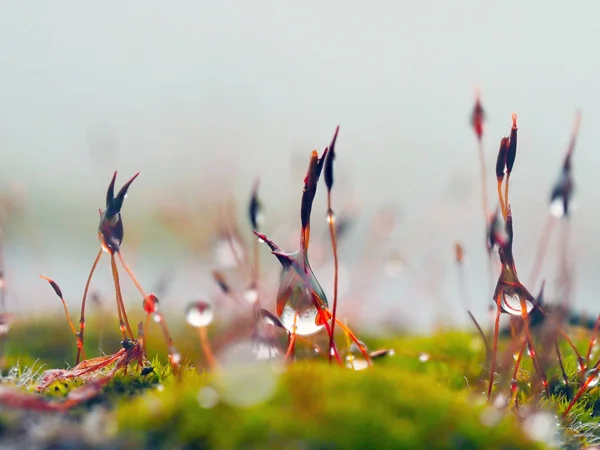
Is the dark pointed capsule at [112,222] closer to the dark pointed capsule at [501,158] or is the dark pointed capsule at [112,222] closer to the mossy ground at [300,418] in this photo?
the mossy ground at [300,418]

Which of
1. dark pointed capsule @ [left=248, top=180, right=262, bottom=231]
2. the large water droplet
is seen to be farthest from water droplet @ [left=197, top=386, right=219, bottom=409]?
dark pointed capsule @ [left=248, top=180, right=262, bottom=231]

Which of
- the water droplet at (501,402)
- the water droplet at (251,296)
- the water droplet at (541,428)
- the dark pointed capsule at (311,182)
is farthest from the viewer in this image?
the water droplet at (251,296)

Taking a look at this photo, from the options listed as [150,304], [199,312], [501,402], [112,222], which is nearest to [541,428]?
[501,402]

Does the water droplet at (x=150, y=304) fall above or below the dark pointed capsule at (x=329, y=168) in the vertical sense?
below

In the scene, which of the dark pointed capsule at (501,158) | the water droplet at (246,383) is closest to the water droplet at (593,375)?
the dark pointed capsule at (501,158)

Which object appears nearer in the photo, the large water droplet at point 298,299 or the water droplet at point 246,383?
the water droplet at point 246,383

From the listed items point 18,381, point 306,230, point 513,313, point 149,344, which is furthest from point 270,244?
point 149,344

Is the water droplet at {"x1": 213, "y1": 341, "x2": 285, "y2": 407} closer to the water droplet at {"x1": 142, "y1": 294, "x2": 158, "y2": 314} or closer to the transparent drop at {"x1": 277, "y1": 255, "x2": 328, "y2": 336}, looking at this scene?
the transparent drop at {"x1": 277, "y1": 255, "x2": 328, "y2": 336}

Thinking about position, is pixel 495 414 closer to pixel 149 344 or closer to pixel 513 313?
pixel 513 313
